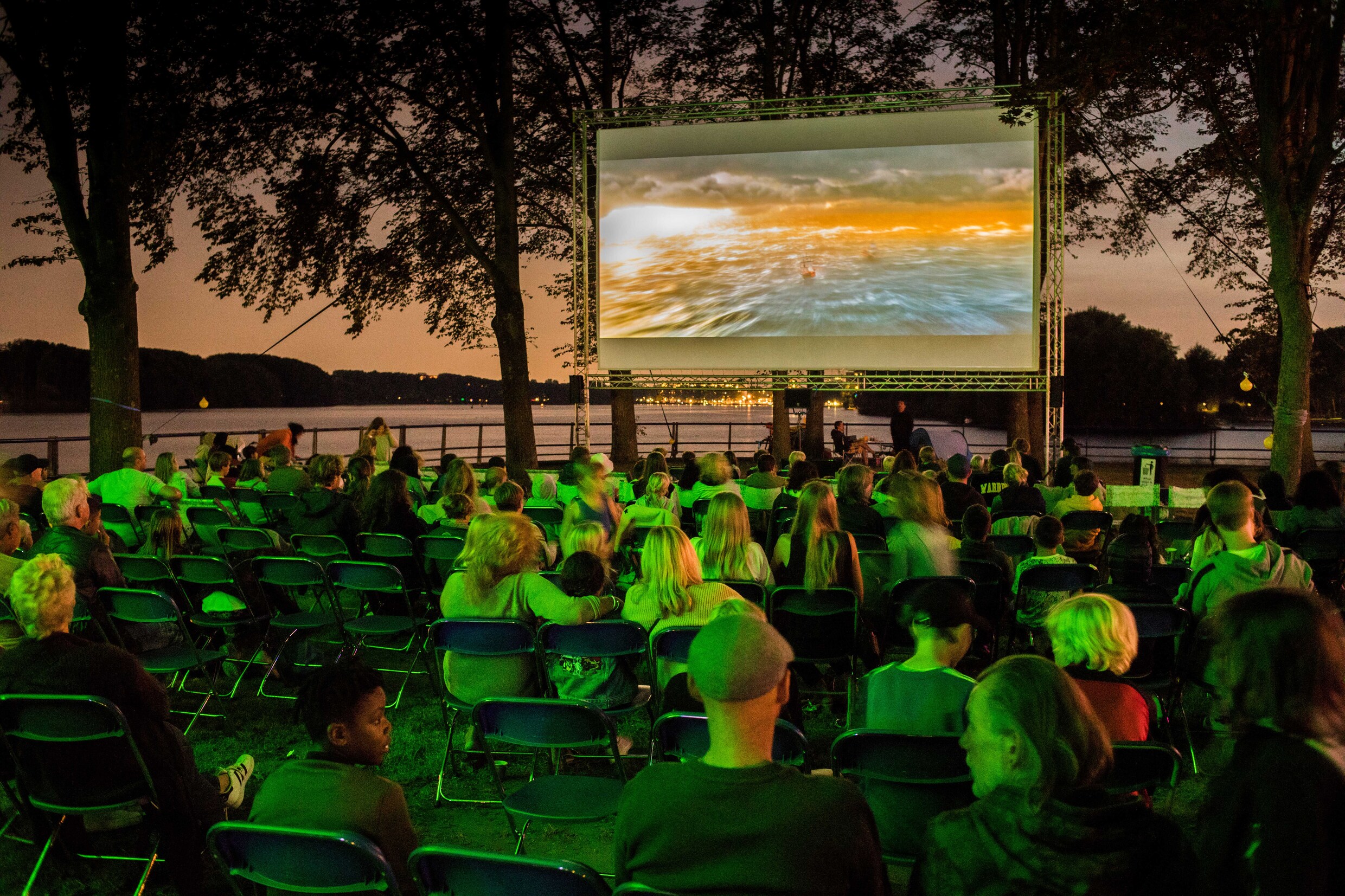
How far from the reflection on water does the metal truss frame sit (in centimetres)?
51

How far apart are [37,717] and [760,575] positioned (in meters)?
3.21

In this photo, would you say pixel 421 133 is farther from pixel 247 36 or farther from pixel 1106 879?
pixel 1106 879

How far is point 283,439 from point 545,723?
9907mm

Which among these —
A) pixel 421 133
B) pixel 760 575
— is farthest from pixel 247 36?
pixel 760 575

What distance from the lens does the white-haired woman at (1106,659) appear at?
284cm

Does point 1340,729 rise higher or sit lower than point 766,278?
lower

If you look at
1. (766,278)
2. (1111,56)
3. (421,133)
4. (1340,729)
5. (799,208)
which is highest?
Result: (421,133)

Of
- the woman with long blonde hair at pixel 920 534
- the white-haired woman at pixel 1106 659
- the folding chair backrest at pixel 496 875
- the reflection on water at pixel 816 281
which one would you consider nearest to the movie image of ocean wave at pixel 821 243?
the reflection on water at pixel 816 281

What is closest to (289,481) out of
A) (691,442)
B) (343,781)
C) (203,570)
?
(203,570)

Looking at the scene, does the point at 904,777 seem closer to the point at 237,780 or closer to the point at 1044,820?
the point at 1044,820

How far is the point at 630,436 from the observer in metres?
17.8

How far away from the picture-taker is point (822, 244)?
43.8 ft

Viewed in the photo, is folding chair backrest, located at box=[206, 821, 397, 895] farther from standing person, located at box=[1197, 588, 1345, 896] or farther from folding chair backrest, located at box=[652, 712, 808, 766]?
standing person, located at box=[1197, 588, 1345, 896]

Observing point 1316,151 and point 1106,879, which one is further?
point 1316,151
